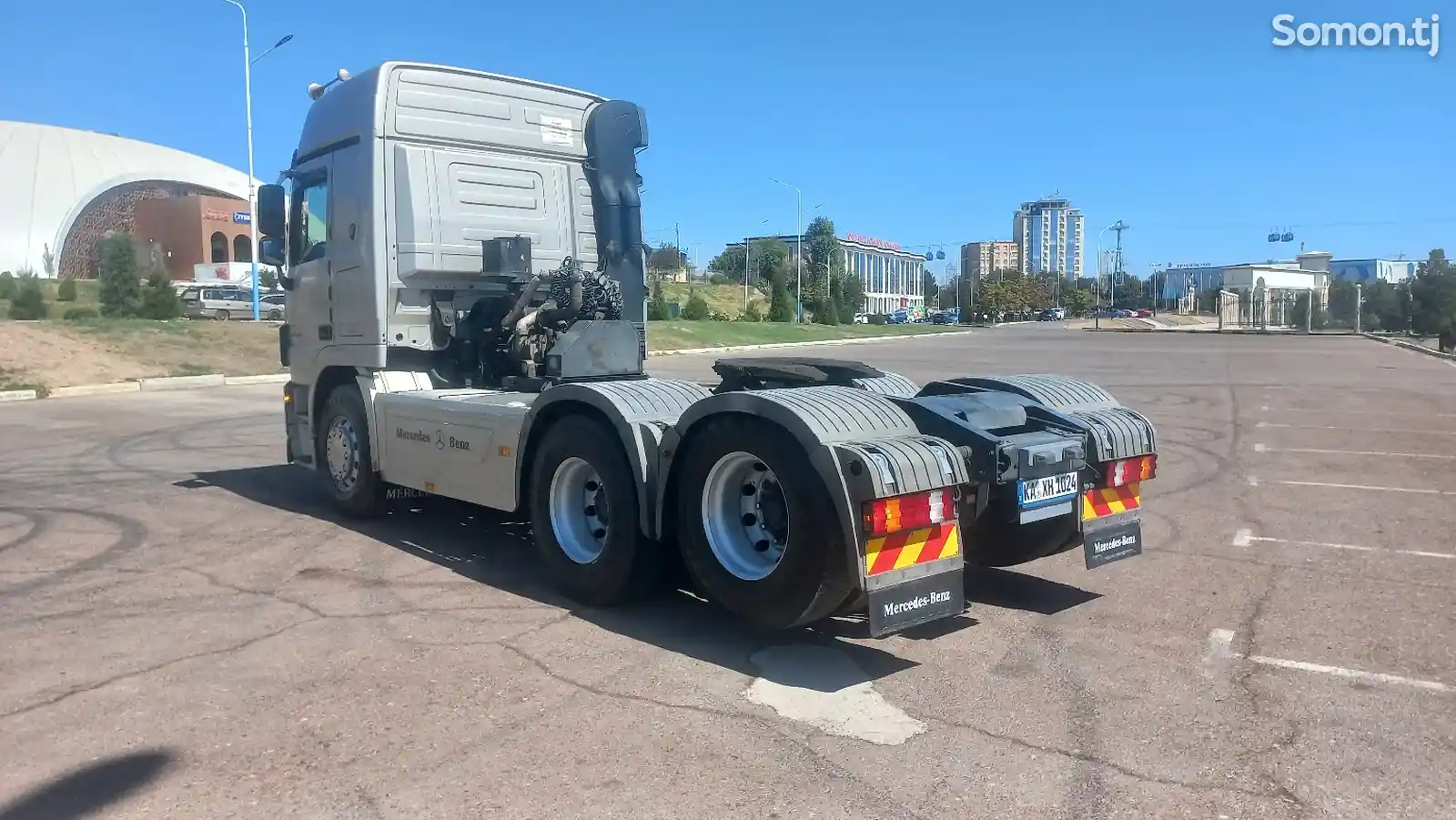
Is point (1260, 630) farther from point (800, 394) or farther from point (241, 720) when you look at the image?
point (241, 720)

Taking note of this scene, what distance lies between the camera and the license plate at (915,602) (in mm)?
4461

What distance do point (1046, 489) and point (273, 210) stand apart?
6.63 meters

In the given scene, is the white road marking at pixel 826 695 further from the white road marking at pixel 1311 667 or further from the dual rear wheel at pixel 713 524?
the white road marking at pixel 1311 667

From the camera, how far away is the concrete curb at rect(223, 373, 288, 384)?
2280 cm

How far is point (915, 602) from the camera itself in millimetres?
4586

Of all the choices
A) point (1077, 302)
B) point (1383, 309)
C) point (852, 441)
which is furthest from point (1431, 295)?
point (1077, 302)

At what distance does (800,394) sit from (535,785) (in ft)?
7.03

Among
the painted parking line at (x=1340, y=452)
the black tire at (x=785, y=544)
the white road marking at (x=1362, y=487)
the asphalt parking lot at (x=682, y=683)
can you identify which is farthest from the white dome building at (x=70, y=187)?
the black tire at (x=785, y=544)

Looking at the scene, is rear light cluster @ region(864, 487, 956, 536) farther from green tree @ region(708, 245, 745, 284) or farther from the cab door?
green tree @ region(708, 245, 745, 284)

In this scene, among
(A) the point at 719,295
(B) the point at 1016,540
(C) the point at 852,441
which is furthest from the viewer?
(A) the point at 719,295

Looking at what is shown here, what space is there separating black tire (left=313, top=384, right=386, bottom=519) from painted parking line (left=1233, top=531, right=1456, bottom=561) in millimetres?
6195

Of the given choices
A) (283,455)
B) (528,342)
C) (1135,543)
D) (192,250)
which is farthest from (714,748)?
(192,250)

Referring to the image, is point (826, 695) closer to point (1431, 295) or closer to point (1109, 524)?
point (1109, 524)

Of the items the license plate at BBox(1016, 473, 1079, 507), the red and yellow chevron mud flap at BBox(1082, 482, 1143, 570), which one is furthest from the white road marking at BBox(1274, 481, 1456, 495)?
the license plate at BBox(1016, 473, 1079, 507)
